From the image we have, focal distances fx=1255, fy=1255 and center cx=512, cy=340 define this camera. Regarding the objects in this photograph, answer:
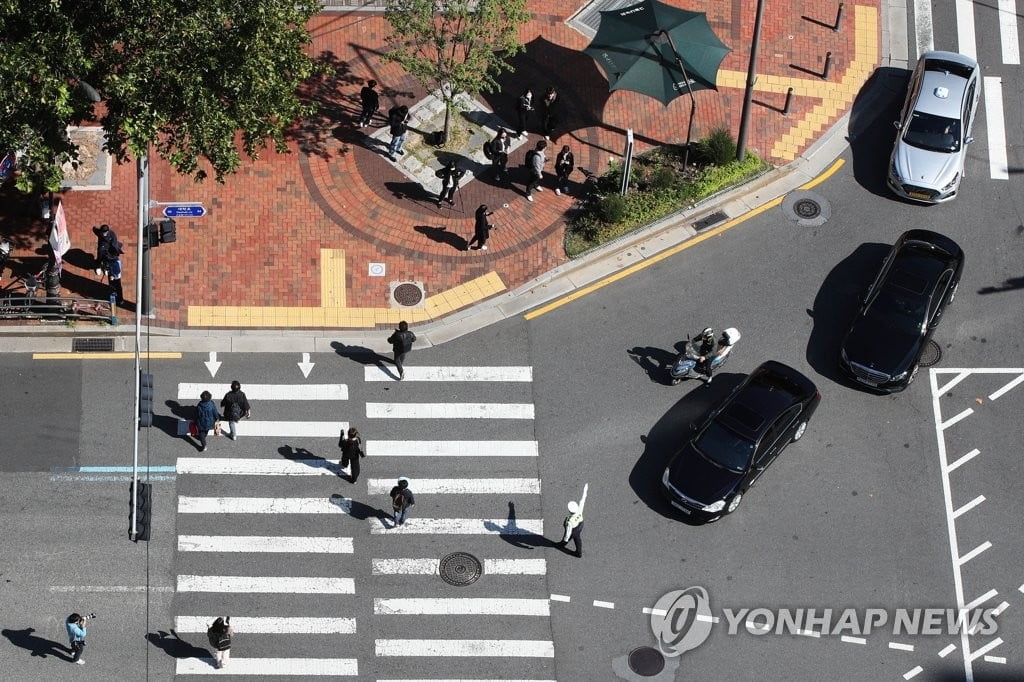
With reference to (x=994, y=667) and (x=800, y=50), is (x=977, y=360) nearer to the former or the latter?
(x=994, y=667)

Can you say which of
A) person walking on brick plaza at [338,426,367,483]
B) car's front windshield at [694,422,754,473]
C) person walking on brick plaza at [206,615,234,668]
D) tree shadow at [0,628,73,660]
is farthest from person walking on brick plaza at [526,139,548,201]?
tree shadow at [0,628,73,660]

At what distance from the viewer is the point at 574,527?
1094 inches

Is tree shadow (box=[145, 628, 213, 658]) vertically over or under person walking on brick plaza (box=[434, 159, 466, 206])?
under

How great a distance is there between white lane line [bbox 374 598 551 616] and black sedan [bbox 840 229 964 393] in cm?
1003

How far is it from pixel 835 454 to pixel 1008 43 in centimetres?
1540

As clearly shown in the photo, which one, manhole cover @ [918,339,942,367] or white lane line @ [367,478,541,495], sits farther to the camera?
manhole cover @ [918,339,942,367]

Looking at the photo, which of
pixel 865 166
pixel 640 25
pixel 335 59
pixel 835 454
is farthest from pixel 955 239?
pixel 335 59

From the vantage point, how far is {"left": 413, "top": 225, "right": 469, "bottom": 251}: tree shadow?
110ft

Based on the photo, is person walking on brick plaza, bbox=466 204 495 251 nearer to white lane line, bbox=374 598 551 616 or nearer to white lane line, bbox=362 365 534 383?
white lane line, bbox=362 365 534 383

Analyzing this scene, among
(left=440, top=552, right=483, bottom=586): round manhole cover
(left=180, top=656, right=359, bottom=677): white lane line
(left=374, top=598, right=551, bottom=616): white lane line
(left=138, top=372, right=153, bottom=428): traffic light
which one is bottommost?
(left=180, top=656, right=359, bottom=677): white lane line

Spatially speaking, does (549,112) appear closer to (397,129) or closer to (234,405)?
(397,129)

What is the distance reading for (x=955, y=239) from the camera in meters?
33.9

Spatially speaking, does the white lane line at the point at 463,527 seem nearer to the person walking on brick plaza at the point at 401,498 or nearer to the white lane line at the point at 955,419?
the person walking on brick plaza at the point at 401,498

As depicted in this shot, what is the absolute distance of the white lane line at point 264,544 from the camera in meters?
28.5
